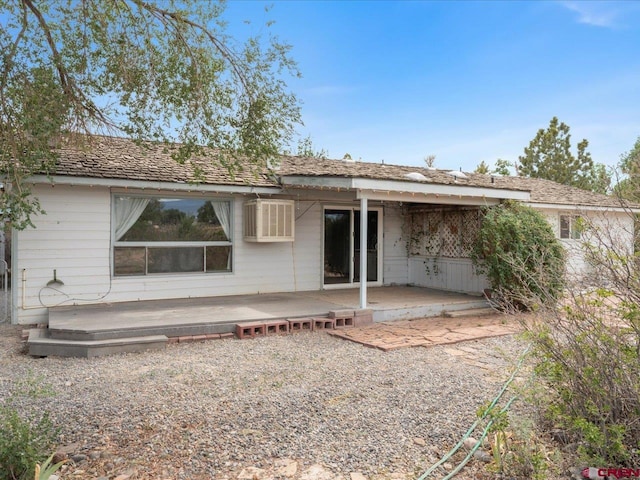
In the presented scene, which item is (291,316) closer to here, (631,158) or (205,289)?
(205,289)

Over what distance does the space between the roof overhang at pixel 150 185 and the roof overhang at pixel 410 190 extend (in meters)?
0.72

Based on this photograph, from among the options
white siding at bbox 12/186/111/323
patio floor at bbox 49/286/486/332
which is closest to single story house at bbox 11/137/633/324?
white siding at bbox 12/186/111/323

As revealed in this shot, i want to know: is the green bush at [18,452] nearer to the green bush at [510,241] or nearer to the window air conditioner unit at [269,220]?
the window air conditioner unit at [269,220]

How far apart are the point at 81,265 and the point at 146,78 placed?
3974 millimetres

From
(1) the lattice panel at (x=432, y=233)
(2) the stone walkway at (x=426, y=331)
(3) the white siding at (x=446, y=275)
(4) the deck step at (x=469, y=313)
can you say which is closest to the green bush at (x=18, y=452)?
(2) the stone walkway at (x=426, y=331)

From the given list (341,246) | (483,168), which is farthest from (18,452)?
(483,168)

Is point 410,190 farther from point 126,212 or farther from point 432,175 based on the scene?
point 126,212

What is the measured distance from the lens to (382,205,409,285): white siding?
1257 centimetres

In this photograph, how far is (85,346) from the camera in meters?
6.24

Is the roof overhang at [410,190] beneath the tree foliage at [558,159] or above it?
beneath

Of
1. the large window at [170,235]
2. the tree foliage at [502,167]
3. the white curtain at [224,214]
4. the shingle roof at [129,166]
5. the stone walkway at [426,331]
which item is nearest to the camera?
the stone walkway at [426,331]

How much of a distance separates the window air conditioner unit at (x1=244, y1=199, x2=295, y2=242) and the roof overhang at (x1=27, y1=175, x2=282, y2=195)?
327mm

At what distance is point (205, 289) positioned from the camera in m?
9.79

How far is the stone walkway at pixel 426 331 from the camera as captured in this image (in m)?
7.11
